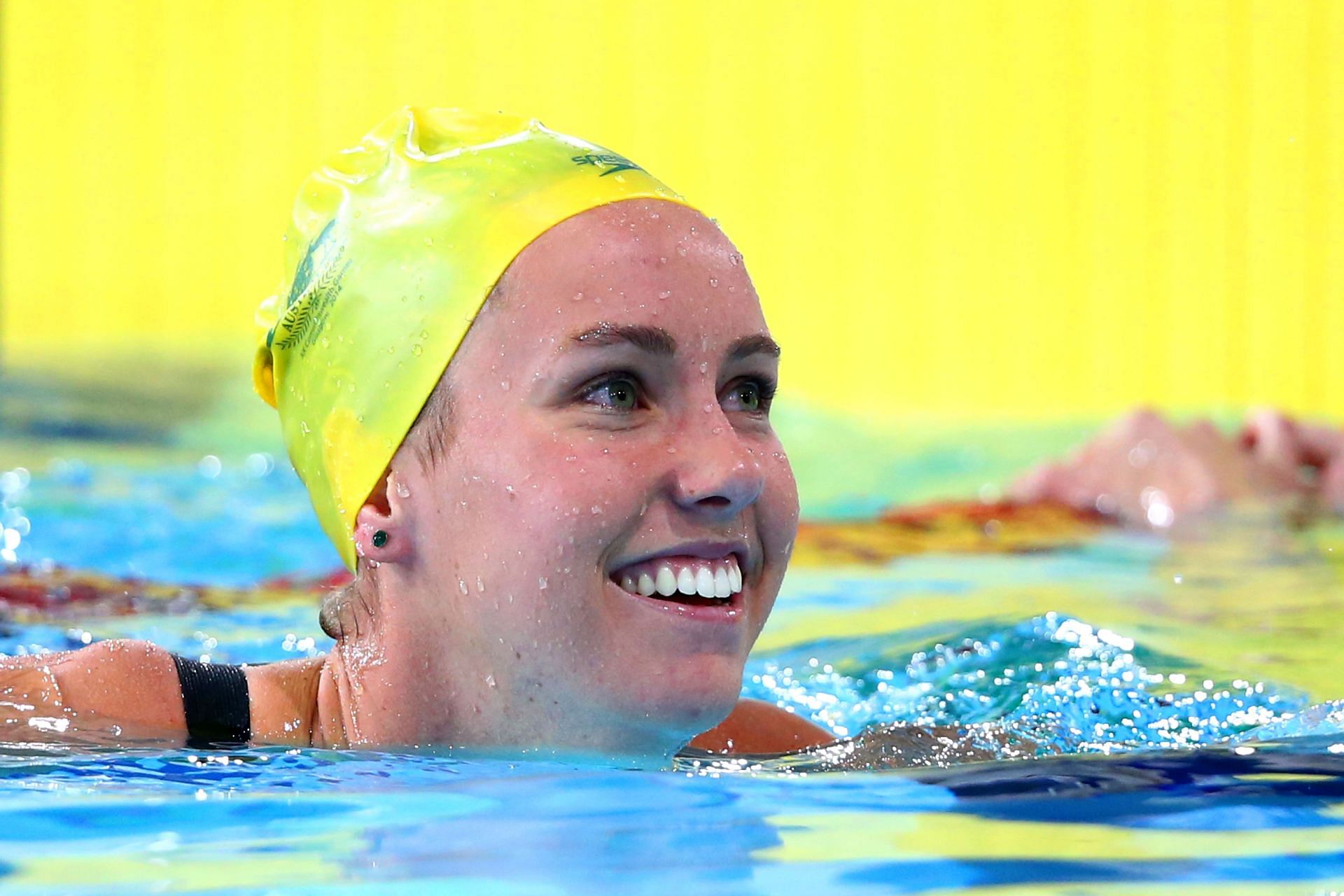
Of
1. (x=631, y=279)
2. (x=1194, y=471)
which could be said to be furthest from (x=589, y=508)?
(x=1194, y=471)

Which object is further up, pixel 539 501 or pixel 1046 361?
pixel 1046 361

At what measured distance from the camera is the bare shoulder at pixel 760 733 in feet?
9.98

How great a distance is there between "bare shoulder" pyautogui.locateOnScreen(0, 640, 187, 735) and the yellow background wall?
26.1ft

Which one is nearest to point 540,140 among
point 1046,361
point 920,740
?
point 920,740

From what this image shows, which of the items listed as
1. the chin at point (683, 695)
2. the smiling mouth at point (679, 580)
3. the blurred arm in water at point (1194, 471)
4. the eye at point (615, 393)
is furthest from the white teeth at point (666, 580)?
the blurred arm in water at point (1194, 471)

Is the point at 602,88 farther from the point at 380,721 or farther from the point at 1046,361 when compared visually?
the point at 380,721

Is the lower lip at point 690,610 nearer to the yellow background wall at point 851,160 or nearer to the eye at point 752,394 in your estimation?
the eye at point 752,394

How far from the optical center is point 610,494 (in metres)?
2.26

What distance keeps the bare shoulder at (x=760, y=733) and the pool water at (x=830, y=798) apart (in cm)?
18

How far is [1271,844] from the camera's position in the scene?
2010 millimetres

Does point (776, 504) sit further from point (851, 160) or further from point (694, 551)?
point (851, 160)

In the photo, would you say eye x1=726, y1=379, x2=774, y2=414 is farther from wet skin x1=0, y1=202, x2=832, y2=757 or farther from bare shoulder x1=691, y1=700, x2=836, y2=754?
bare shoulder x1=691, y1=700, x2=836, y2=754

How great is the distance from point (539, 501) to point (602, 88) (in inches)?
353

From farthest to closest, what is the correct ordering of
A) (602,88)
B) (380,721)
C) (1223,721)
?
(602,88), (1223,721), (380,721)
